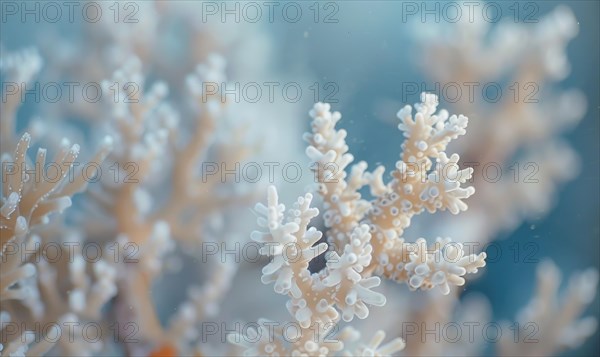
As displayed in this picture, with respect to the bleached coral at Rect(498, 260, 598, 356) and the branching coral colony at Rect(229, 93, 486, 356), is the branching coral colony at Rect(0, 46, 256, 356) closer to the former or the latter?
the branching coral colony at Rect(229, 93, 486, 356)

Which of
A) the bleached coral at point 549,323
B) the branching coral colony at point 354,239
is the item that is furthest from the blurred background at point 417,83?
the branching coral colony at point 354,239

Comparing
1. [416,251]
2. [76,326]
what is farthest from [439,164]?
[76,326]

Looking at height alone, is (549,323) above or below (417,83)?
below

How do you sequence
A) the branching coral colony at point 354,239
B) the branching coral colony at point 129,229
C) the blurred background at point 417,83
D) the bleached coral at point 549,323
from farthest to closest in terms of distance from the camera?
1. the blurred background at point 417,83
2. the bleached coral at point 549,323
3. the branching coral colony at point 129,229
4. the branching coral colony at point 354,239

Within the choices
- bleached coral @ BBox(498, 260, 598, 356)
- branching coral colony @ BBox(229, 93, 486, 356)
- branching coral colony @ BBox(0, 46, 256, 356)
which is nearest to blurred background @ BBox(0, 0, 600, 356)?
bleached coral @ BBox(498, 260, 598, 356)

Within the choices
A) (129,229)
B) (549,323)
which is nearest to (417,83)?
(549,323)

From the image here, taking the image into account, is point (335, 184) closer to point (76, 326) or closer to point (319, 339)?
point (319, 339)

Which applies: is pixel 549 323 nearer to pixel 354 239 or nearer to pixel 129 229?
pixel 354 239

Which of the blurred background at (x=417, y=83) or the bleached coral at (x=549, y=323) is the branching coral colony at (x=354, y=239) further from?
the bleached coral at (x=549, y=323)
